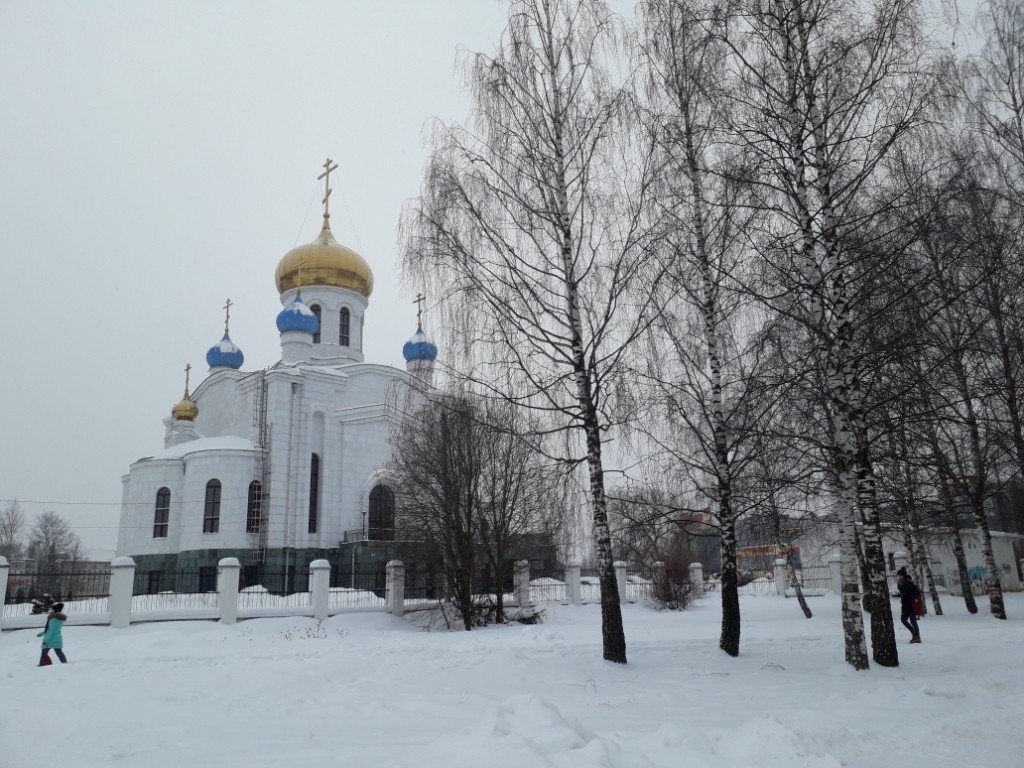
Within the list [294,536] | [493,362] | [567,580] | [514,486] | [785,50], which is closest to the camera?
[785,50]

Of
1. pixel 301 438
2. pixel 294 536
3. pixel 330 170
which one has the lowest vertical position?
pixel 294 536

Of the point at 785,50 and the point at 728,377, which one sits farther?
the point at 728,377

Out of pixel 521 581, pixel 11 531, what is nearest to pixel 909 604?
pixel 521 581

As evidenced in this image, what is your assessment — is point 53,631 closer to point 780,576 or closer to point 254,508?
point 254,508

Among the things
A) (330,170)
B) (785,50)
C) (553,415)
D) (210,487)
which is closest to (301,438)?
(210,487)

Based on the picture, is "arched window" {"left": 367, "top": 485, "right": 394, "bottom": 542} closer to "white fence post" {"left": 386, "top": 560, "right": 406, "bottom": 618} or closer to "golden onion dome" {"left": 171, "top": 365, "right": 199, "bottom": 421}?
"white fence post" {"left": 386, "top": 560, "right": 406, "bottom": 618}

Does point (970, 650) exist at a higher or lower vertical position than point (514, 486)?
lower

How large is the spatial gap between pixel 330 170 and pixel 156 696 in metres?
33.7

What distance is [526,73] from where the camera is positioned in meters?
10.8

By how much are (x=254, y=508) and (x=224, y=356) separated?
32.7 feet

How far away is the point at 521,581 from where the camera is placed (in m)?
23.3

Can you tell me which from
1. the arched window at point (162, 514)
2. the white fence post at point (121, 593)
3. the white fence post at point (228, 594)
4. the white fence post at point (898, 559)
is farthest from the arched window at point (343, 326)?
the white fence post at point (898, 559)

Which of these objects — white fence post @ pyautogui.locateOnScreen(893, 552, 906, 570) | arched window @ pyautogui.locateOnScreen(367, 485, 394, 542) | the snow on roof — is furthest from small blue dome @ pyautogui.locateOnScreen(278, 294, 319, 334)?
white fence post @ pyautogui.locateOnScreen(893, 552, 906, 570)

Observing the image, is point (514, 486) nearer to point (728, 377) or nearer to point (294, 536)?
point (728, 377)
